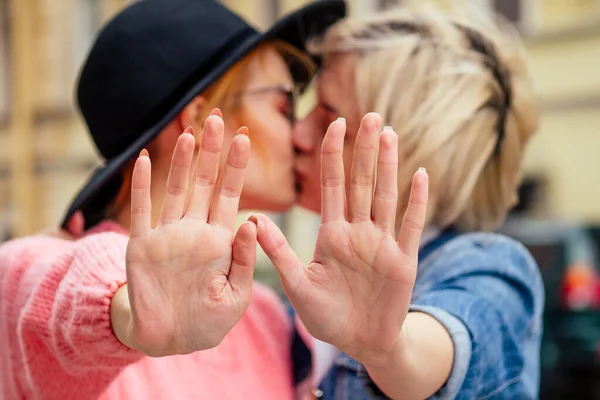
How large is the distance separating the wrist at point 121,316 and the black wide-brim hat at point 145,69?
38cm

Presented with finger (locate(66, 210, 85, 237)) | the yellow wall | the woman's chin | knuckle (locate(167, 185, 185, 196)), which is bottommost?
the yellow wall

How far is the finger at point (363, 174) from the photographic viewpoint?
86cm

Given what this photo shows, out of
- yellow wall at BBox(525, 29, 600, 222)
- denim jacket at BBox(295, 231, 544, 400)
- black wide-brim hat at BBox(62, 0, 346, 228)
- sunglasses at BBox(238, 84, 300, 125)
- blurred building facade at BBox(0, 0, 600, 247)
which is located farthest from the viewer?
yellow wall at BBox(525, 29, 600, 222)

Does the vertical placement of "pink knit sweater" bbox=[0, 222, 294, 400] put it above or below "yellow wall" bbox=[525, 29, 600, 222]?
above

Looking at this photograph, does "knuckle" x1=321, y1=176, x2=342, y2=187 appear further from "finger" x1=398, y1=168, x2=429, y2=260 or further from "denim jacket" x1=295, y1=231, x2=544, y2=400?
"denim jacket" x1=295, y1=231, x2=544, y2=400

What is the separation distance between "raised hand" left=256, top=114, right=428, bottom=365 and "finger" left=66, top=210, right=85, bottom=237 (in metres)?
0.61

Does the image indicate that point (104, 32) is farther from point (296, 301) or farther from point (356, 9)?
point (356, 9)

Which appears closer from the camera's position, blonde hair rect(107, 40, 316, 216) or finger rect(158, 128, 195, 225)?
finger rect(158, 128, 195, 225)

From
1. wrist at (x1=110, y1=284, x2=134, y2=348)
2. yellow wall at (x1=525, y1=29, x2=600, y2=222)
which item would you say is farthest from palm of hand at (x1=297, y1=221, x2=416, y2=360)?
yellow wall at (x1=525, y1=29, x2=600, y2=222)

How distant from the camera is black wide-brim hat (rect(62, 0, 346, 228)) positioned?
1.25 meters

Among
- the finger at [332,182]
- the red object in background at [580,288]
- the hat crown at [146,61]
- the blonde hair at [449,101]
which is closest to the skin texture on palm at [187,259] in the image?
the finger at [332,182]

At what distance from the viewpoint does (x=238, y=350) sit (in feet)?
4.31

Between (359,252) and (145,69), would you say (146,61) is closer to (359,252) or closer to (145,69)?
(145,69)

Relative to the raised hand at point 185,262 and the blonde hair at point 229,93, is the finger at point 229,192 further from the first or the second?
the blonde hair at point 229,93
